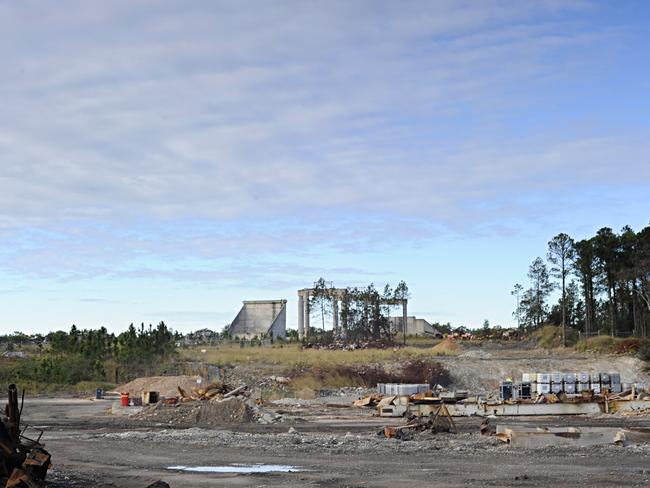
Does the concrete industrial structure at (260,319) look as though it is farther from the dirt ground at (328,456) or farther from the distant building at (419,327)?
the dirt ground at (328,456)

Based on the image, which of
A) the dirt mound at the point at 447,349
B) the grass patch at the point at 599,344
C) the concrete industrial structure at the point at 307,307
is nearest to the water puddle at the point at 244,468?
the grass patch at the point at 599,344

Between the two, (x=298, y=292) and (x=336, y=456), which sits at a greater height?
(x=298, y=292)

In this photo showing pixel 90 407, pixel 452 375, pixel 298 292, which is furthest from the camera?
pixel 298 292

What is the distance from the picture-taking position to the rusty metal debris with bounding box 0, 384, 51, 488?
13.5 m

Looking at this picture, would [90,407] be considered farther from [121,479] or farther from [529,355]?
[529,355]

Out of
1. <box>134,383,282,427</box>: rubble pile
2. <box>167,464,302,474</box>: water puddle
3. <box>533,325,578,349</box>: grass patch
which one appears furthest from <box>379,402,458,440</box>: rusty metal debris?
<box>533,325,578,349</box>: grass patch

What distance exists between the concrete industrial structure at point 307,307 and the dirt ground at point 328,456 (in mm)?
65366

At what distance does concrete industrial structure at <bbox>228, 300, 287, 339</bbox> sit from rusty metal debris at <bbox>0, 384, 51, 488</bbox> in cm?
9728

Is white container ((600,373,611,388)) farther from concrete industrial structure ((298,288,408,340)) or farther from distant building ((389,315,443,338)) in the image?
distant building ((389,315,443,338))

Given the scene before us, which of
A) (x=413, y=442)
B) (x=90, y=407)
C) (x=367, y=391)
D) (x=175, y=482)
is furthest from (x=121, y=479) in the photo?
(x=367, y=391)

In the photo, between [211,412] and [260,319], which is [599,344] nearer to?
[211,412]

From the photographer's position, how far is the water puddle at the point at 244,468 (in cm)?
1970

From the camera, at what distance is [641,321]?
73.8 meters

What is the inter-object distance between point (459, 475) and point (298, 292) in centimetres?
9887
